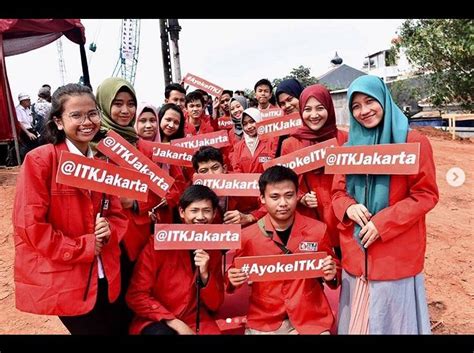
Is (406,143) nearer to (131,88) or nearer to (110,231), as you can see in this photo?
(110,231)

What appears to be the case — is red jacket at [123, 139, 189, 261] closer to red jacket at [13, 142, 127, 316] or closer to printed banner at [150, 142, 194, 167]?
printed banner at [150, 142, 194, 167]

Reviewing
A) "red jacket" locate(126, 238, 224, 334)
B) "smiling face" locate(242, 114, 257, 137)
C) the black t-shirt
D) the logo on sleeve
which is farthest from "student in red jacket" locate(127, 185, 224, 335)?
"smiling face" locate(242, 114, 257, 137)

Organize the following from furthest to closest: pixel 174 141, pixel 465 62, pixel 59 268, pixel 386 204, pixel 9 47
Answer: pixel 465 62 < pixel 9 47 < pixel 174 141 < pixel 386 204 < pixel 59 268

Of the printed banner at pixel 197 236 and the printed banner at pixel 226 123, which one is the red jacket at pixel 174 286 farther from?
the printed banner at pixel 226 123

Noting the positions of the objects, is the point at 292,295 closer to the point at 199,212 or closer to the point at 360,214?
the point at 360,214

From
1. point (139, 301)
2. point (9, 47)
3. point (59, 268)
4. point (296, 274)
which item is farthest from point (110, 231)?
point (9, 47)

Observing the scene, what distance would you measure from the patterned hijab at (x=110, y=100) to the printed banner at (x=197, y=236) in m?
0.78

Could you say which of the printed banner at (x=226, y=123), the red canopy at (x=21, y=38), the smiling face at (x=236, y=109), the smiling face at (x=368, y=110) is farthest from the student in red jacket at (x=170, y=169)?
the red canopy at (x=21, y=38)

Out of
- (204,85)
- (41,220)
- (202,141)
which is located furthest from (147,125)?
(204,85)

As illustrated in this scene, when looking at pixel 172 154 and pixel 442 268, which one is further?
pixel 442 268

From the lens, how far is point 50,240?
1908mm

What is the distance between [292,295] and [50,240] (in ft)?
4.23
